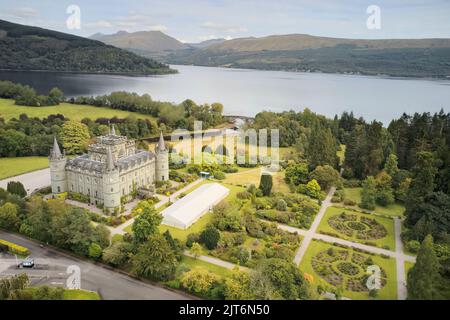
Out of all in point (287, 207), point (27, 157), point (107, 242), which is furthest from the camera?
point (27, 157)

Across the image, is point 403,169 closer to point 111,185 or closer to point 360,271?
point 360,271

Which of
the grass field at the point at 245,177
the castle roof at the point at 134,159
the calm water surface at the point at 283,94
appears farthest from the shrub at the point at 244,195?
the calm water surface at the point at 283,94

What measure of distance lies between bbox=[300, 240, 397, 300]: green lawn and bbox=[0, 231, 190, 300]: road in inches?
429

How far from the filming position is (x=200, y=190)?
45.2 metres

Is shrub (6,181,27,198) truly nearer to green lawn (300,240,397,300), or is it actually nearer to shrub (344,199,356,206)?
green lawn (300,240,397,300)

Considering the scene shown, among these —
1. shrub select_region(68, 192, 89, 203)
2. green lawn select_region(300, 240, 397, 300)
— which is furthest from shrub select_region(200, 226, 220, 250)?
shrub select_region(68, 192, 89, 203)

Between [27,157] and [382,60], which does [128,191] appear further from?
[382,60]

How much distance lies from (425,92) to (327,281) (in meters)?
139

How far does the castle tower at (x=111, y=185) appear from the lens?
39562mm

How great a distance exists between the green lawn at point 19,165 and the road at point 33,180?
1400mm

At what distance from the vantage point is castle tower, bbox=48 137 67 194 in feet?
141

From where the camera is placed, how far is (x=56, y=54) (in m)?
167

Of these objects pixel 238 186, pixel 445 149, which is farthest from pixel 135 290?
pixel 445 149

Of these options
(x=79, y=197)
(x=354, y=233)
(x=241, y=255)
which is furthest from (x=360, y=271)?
(x=79, y=197)
